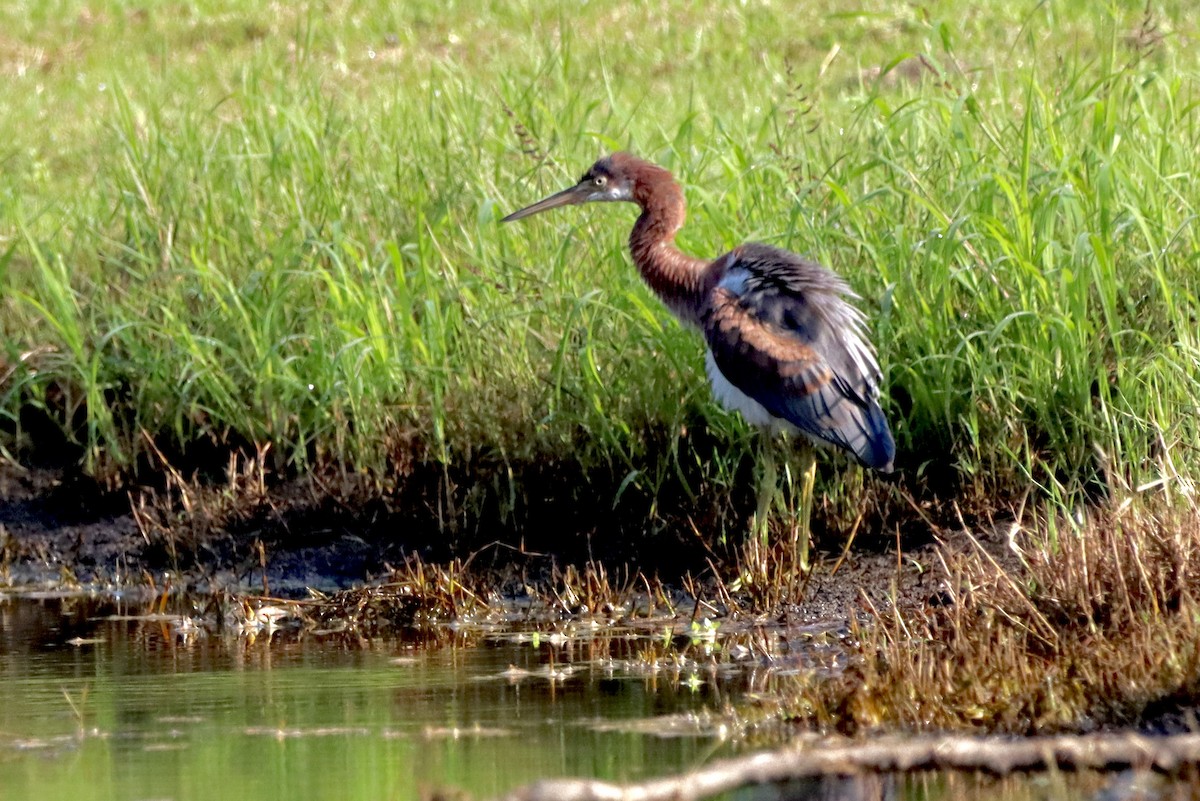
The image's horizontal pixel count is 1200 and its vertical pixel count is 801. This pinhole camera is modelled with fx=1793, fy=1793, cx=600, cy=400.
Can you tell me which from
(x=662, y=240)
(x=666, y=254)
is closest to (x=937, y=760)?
(x=666, y=254)

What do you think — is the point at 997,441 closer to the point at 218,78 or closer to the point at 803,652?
the point at 803,652

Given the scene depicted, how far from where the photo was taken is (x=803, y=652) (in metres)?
4.96

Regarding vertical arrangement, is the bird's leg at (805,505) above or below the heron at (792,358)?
below

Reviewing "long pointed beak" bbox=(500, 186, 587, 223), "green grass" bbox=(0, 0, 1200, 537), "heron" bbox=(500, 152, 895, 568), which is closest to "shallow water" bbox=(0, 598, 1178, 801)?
"heron" bbox=(500, 152, 895, 568)

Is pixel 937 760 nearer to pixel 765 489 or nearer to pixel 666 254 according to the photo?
pixel 765 489

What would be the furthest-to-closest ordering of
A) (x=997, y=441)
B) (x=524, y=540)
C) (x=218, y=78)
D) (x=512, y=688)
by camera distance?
(x=218, y=78)
(x=524, y=540)
(x=997, y=441)
(x=512, y=688)

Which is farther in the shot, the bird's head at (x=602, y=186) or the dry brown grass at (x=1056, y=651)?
the bird's head at (x=602, y=186)

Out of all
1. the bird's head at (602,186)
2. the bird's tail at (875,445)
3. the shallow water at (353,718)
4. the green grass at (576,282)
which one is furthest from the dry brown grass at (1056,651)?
the bird's head at (602,186)

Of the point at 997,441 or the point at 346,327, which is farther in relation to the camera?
the point at 346,327

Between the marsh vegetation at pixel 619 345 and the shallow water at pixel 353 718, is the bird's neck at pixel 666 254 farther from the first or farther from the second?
the shallow water at pixel 353 718

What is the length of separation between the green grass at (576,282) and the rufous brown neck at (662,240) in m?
0.13

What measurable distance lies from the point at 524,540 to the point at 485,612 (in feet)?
1.64

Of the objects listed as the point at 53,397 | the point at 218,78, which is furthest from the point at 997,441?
the point at 218,78

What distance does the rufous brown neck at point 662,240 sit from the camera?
623cm
